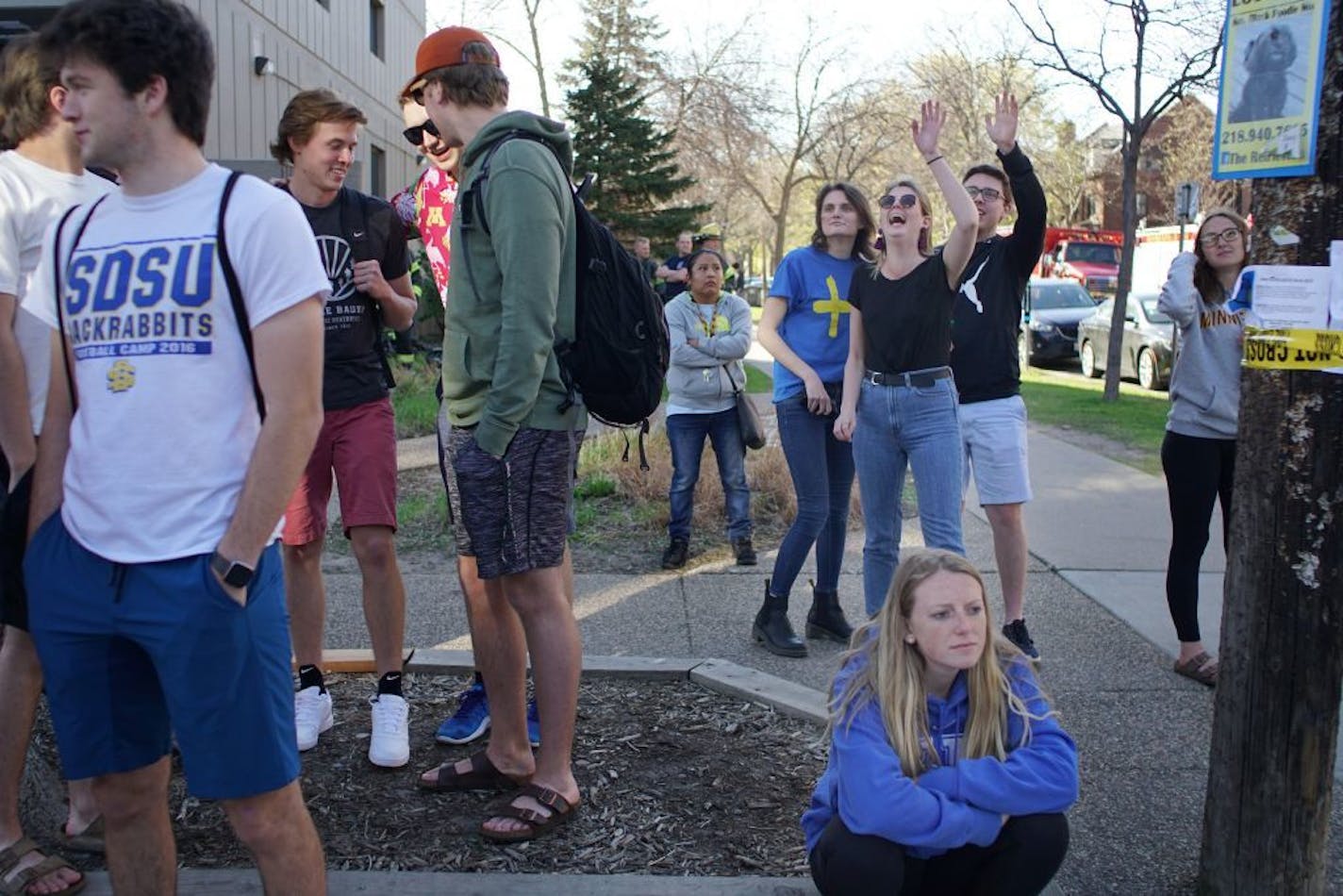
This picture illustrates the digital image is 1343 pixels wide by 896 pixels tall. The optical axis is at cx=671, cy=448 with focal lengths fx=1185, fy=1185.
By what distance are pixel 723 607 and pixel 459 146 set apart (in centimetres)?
299

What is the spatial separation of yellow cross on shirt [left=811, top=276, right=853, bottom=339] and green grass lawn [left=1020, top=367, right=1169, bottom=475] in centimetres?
562

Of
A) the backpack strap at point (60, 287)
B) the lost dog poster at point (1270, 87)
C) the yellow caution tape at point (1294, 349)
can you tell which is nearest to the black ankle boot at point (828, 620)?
the yellow caution tape at point (1294, 349)

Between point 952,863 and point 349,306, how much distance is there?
254 centimetres

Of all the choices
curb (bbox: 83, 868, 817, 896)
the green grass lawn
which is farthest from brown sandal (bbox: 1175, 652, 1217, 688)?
the green grass lawn

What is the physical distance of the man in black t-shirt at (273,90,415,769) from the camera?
3799 millimetres

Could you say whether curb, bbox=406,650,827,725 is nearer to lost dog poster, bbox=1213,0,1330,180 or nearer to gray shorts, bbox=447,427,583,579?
gray shorts, bbox=447,427,583,579

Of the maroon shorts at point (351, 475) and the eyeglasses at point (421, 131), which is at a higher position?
the eyeglasses at point (421, 131)

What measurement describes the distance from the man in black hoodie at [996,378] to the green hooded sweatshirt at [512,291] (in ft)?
7.04

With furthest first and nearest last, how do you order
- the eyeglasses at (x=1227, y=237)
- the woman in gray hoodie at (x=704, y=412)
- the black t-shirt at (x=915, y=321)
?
the woman in gray hoodie at (x=704, y=412), the eyeglasses at (x=1227, y=237), the black t-shirt at (x=915, y=321)

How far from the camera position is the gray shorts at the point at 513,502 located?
3.12 meters

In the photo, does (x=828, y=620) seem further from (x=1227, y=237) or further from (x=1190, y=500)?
(x=1227, y=237)

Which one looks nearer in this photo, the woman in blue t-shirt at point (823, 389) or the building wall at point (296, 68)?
the woman in blue t-shirt at point (823, 389)

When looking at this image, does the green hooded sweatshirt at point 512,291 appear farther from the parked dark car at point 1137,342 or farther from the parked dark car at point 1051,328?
the parked dark car at point 1051,328

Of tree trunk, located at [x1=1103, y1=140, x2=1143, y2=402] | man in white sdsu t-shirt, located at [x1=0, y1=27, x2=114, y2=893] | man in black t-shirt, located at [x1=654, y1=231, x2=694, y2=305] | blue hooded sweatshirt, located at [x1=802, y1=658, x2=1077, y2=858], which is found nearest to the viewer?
blue hooded sweatshirt, located at [x1=802, y1=658, x2=1077, y2=858]
